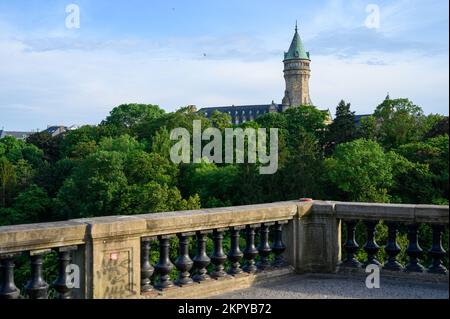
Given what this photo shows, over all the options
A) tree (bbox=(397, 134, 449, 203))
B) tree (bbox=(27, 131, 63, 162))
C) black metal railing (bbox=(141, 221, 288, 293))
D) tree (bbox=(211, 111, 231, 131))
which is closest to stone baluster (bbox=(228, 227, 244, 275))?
black metal railing (bbox=(141, 221, 288, 293))

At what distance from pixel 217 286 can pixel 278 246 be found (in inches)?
52.3

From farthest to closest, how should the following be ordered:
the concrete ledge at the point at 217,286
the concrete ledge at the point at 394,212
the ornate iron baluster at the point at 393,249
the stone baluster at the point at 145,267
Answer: the ornate iron baluster at the point at 393,249, the concrete ledge at the point at 394,212, the concrete ledge at the point at 217,286, the stone baluster at the point at 145,267

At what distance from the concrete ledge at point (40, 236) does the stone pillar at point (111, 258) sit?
116mm

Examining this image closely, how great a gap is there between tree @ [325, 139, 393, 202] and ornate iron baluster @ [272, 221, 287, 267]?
38444mm

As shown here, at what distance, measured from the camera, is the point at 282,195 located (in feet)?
168

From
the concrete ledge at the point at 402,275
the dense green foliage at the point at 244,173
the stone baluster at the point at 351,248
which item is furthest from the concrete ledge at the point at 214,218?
the dense green foliage at the point at 244,173

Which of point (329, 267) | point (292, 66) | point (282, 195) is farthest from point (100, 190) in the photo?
point (292, 66)

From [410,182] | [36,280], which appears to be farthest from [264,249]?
[410,182]

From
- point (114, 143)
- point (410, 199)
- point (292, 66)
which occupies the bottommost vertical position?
point (410, 199)

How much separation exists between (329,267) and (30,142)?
8438 centimetres

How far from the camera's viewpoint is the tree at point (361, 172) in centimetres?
4678

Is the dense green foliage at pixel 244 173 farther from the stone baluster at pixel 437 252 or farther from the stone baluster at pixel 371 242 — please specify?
the stone baluster at pixel 437 252
